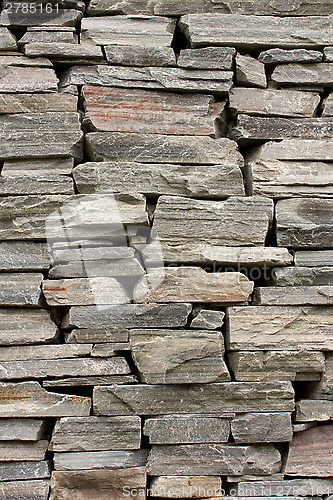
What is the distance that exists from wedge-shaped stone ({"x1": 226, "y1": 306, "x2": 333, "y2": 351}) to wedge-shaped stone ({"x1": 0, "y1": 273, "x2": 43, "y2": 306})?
92 centimetres

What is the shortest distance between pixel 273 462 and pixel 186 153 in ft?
5.05

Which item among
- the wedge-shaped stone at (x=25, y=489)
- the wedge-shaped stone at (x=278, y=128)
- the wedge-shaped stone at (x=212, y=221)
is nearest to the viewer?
the wedge-shaped stone at (x=25, y=489)

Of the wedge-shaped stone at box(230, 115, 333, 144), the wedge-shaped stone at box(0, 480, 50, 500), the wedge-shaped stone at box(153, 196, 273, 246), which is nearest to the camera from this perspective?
the wedge-shaped stone at box(0, 480, 50, 500)

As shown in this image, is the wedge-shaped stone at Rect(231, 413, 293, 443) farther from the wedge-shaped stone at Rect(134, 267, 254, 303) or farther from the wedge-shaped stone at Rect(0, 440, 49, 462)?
the wedge-shaped stone at Rect(0, 440, 49, 462)

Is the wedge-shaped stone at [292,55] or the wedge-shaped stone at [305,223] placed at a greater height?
the wedge-shaped stone at [292,55]

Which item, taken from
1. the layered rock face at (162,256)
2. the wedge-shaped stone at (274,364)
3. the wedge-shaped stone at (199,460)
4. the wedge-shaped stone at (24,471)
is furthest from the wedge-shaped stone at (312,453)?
the wedge-shaped stone at (24,471)

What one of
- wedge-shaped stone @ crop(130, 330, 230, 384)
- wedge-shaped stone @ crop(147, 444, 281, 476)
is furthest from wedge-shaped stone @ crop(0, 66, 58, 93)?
wedge-shaped stone @ crop(147, 444, 281, 476)

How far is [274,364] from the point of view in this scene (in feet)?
7.32

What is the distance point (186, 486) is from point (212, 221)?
124cm

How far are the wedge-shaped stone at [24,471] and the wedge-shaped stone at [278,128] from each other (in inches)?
72.7

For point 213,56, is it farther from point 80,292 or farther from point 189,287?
point 80,292

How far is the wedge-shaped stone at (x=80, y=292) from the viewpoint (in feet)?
7.20

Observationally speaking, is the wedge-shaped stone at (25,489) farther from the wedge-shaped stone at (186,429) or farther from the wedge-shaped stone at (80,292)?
the wedge-shaped stone at (80,292)

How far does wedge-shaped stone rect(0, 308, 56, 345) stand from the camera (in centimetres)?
220
